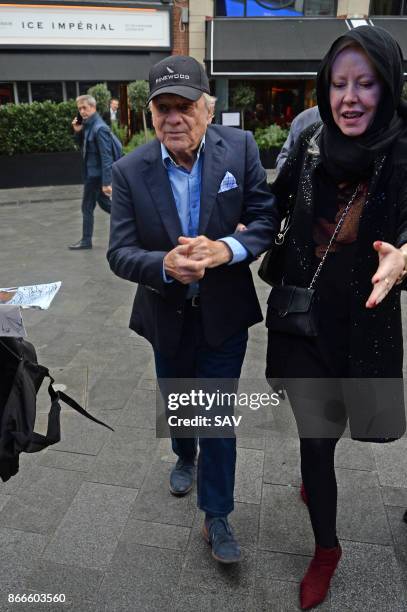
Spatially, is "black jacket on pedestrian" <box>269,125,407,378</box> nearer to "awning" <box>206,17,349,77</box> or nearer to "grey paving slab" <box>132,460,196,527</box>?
"grey paving slab" <box>132,460,196,527</box>

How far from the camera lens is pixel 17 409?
1915 millimetres

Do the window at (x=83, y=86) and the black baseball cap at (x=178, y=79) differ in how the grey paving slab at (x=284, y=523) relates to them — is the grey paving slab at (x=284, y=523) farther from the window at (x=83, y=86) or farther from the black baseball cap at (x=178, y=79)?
the window at (x=83, y=86)

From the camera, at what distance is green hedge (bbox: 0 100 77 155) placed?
11359 mm

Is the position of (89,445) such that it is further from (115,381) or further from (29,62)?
(29,62)

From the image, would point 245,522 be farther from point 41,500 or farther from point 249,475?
point 41,500

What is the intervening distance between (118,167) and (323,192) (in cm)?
82

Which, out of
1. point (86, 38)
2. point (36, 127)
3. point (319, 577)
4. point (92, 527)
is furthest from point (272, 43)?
point (319, 577)

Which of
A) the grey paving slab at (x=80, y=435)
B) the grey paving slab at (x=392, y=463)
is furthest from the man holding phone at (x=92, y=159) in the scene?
the grey paving slab at (x=392, y=463)

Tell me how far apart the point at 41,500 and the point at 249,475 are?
105cm

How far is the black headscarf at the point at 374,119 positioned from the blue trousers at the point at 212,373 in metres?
0.81

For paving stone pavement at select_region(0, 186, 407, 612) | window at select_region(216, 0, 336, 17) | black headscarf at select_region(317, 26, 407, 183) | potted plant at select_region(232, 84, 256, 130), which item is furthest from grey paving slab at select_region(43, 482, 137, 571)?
window at select_region(216, 0, 336, 17)

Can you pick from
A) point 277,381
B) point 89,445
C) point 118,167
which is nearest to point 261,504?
point 277,381

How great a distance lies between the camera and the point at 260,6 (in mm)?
15992

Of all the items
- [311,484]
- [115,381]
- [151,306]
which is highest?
[151,306]
